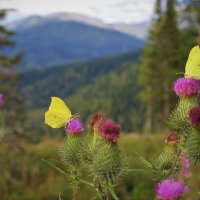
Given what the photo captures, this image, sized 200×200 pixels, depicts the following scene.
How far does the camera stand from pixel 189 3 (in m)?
41.2

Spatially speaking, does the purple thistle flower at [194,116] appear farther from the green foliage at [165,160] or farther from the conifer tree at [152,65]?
the conifer tree at [152,65]

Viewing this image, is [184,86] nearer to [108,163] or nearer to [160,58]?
[108,163]

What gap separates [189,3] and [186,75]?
40046 millimetres

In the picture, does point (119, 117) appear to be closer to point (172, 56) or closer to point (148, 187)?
point (172, 56)

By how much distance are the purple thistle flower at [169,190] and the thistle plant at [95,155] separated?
35 centimetres

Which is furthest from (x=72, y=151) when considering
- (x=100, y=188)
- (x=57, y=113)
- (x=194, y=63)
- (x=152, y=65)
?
(x=152, y=65)

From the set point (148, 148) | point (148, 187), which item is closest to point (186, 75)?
point (148, 187)

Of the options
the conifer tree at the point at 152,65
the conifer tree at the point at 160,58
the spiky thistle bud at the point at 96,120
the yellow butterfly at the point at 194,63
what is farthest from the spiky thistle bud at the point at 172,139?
the conifer tree at the point at 152,65

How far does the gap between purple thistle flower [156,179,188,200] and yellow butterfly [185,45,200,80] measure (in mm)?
615

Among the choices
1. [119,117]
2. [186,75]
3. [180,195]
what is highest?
[186,75]

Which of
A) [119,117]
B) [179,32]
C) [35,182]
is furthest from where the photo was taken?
[119,117]

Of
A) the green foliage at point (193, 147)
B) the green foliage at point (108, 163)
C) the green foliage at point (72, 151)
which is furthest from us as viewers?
the green foliage at point (72, 151)

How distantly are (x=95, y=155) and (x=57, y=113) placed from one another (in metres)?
0.32

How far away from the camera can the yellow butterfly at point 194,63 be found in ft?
7.99
